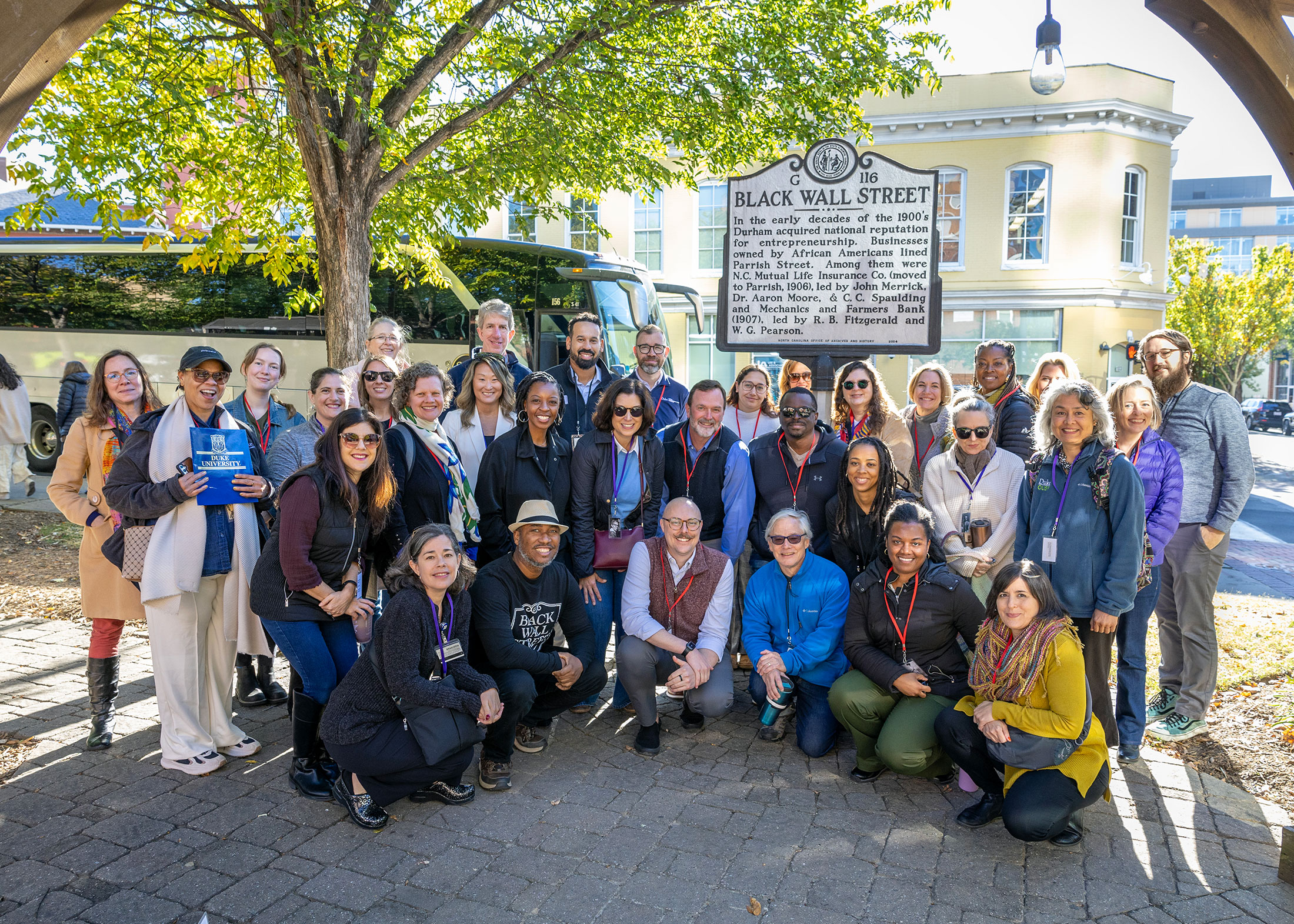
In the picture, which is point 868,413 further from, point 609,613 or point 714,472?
point 609,613

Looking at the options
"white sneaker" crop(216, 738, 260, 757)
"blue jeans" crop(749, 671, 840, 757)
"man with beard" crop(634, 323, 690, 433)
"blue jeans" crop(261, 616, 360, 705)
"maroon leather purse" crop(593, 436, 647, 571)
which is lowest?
"white sneaker" crop(216, 738, 260, 757)

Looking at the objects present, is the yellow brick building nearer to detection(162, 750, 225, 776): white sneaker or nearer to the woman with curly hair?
the woman with curly hair

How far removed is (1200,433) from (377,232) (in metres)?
7.80

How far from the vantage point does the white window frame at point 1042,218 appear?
21625mm

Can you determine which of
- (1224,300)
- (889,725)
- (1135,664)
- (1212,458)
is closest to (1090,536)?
(1135,664)

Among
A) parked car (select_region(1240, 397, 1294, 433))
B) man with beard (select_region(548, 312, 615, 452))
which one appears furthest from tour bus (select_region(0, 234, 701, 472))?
parked car (select_region(1240, 397, 1294, 433))

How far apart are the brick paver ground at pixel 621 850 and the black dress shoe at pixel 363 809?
5cm

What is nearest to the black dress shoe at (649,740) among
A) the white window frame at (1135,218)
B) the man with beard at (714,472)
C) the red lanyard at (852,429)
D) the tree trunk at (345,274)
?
the man with beard at (714,472)

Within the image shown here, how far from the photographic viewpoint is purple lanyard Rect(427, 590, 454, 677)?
12.9 ft

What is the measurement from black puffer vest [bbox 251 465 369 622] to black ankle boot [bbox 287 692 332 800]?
41cm

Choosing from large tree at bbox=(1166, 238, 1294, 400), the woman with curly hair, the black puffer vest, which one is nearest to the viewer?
the black puffer vest

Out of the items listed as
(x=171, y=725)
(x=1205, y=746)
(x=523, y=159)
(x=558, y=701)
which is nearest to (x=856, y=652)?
(x=558, y=701)

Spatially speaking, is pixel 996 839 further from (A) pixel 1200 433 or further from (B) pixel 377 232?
(B) pixel 377 232

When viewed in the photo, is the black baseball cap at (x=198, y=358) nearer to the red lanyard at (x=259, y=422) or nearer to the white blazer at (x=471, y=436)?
the red lanyard at (x=259, y=422)
